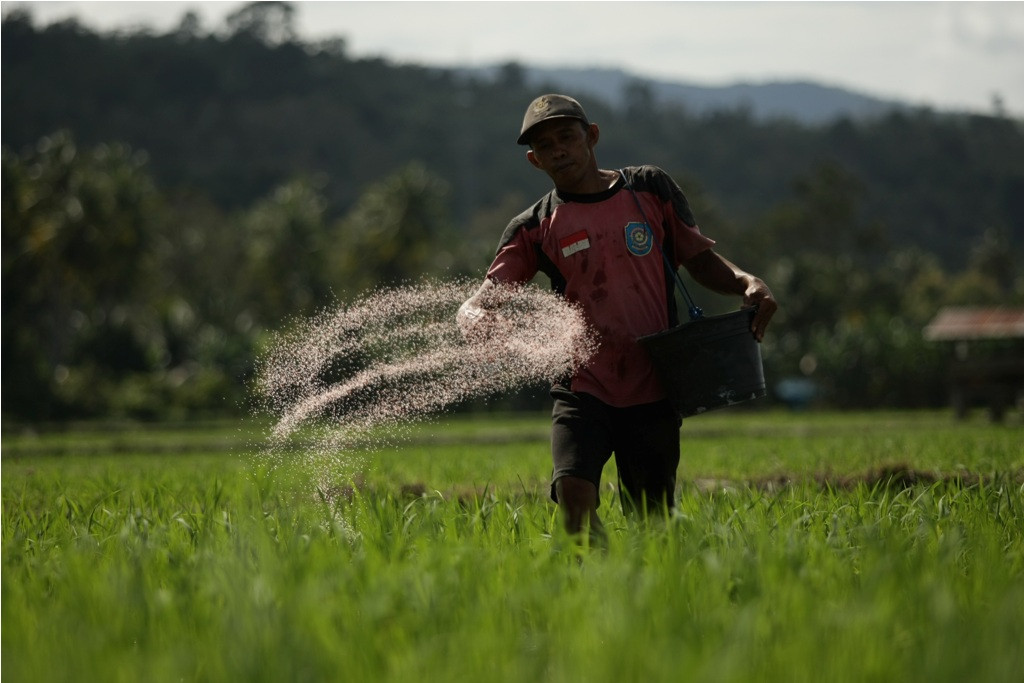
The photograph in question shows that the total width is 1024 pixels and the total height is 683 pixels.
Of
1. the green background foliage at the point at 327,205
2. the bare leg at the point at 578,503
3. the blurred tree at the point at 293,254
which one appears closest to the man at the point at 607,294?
the bare leg at the point at 578,503

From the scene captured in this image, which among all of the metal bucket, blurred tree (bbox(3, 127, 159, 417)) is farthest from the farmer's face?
blurred tree (bbox(3, 127, 159, 417))

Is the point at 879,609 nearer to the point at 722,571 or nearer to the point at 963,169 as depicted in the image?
the point at 722,571

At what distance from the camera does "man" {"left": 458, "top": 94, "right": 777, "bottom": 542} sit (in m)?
4.06

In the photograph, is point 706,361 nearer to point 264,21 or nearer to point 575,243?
point 575,243

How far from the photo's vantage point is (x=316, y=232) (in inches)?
1982

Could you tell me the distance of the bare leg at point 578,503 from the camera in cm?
398

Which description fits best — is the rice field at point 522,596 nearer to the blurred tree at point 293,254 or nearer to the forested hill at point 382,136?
the blurred tree at point 293,254

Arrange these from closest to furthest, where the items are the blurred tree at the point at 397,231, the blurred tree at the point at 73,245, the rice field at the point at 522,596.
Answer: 1. the rice field at the point at 522,596
2. the blurred tree at the point at 73,245
3. the blurred tree at the point at 397,231

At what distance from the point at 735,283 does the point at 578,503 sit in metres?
0.96

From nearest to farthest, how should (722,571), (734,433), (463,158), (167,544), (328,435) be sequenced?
(722,571) < (167,544) < (328,435) < (734,433) < (463,158)

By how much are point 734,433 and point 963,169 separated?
371 ft

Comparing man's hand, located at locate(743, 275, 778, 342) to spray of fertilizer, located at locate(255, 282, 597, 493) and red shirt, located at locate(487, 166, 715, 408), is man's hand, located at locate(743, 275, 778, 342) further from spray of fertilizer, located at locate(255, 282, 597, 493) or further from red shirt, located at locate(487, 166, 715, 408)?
spray of fertilizer, located at locate(255, 282, 597, 493)

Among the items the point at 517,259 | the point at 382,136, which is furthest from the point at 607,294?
the point at 382,136

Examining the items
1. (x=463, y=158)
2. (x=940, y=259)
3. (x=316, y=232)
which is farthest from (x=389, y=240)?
(x=463, y=158)
